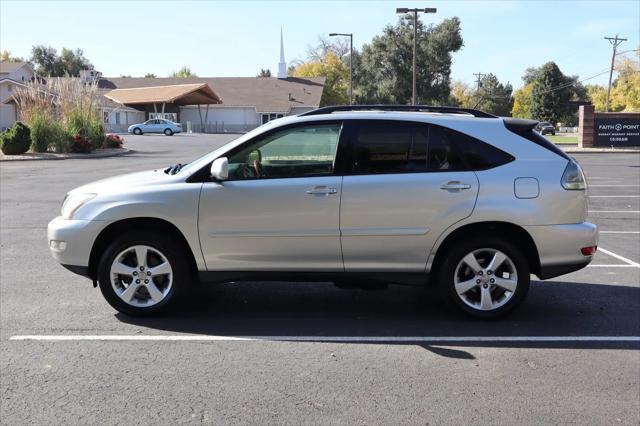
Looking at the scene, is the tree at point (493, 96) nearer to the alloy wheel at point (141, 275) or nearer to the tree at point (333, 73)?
the tree at point (333, 73)

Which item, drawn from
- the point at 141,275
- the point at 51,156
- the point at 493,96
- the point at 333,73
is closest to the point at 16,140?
the point at 51,156

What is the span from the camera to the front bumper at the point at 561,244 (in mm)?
5293

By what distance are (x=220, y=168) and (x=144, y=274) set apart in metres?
1.19

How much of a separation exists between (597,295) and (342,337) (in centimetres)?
297

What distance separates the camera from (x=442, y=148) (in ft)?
17.8

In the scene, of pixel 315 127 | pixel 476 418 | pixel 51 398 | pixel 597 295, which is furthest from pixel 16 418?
pixel 597 295

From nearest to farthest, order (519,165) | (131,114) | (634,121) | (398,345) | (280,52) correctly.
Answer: (398,345), (519,165), (634,121), (131,114), (280,52)

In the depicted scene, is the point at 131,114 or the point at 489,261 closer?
the point at 489,261

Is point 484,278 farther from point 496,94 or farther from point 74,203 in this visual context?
point 496,94

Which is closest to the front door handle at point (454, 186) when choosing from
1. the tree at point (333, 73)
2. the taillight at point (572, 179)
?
the taillight at point (572, 179)

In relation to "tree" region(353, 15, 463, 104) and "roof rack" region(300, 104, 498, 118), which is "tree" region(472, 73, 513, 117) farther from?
"roof rack" region(300, 104, 498, 118)

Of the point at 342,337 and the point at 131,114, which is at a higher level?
the point at 131,114

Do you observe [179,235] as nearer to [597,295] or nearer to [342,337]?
[342,337]

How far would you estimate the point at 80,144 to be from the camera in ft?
95.7
